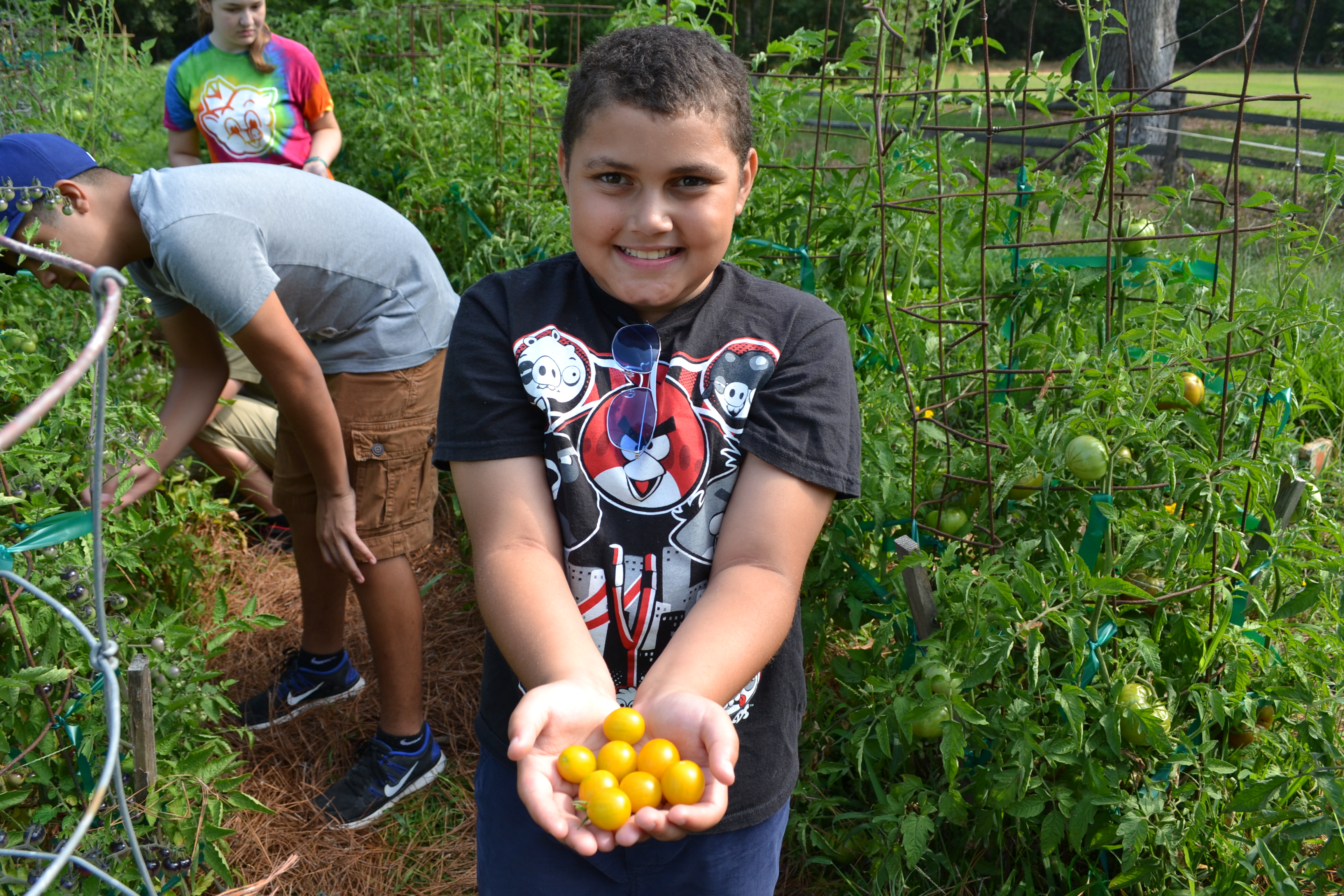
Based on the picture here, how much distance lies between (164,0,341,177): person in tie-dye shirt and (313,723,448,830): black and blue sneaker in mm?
1947

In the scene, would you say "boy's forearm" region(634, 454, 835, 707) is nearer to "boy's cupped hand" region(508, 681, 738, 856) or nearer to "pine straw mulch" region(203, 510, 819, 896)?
"boy's cupped hand" region(508, 681, 738, 856)

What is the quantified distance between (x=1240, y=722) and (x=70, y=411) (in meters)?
2.12

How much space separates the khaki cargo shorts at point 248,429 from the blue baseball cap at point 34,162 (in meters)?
1.34

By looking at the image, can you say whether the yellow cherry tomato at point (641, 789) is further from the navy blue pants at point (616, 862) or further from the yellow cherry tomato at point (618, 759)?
the navy blue pants at point (616, 862)

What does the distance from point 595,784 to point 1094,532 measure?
94 cm

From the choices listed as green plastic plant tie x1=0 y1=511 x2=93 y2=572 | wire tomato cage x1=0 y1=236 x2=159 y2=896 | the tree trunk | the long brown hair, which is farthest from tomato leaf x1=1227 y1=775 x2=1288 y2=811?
A: the tree trunk

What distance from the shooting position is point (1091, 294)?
1726 mm

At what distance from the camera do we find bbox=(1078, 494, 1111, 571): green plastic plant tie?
4.88 ft

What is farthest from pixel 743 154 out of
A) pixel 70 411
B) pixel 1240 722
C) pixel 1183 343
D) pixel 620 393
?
pixel 70 411

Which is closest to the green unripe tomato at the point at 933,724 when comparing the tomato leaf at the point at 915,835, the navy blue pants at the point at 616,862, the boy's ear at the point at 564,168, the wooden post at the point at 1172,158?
the tomato leaf at the point at 915,835

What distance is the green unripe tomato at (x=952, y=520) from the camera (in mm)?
1692

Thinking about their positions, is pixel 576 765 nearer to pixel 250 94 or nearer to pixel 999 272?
pixel 999 272

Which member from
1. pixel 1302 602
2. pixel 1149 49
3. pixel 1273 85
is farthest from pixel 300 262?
pixel 1273 85

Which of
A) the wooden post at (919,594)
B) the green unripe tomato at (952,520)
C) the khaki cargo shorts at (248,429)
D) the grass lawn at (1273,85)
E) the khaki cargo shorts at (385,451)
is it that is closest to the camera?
the wooden post at (919,594)
